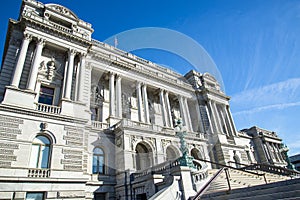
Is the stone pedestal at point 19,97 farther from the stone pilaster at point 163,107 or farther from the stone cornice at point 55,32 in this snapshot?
the stone pilaster at point 163,107

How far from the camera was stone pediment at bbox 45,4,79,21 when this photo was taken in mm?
21131

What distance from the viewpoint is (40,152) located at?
13898 millimetres

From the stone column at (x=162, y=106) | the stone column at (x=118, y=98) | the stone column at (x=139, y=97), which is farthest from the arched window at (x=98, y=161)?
the stone column at (x=162, y=106)

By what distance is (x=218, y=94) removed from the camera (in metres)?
36.5

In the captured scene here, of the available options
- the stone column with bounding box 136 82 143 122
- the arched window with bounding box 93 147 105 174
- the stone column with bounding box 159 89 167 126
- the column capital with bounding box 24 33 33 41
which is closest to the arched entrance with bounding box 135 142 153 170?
the arched window with bounding box 93 147 105 174

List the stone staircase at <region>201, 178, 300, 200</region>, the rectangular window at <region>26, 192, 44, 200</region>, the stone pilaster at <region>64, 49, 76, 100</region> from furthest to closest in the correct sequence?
1. the stone pilaster at <region>64, 49, 76, 100</region>
2. the rectangular window at <region>26, 192, 44, 200</region>
3. the stone staircase at <region>201, 178, 300, 200</region>

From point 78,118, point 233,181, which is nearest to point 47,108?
point 78,118

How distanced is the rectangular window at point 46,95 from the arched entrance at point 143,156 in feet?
32.2

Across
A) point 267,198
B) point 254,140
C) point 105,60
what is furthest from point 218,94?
point 267,198

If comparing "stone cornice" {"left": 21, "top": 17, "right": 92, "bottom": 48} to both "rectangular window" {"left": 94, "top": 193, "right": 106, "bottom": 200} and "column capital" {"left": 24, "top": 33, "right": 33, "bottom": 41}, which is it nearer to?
"column capital" {"left": 24, "top": 33, "right": 33, "bottom": 41}

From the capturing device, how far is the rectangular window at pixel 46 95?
693 inches

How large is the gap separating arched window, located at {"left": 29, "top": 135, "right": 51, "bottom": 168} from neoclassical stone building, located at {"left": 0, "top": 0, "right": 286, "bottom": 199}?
0.06 m

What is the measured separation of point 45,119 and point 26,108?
1.50 m

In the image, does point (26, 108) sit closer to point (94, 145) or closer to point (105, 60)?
point (94, 145)
